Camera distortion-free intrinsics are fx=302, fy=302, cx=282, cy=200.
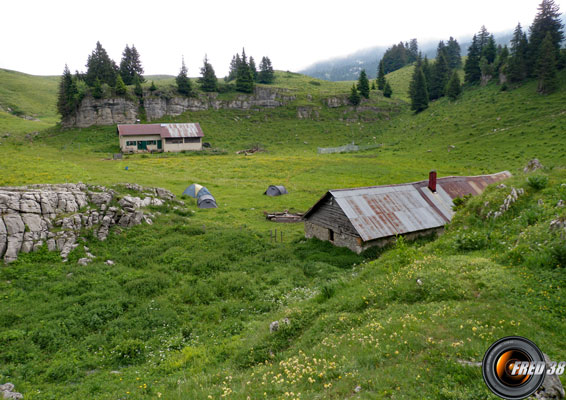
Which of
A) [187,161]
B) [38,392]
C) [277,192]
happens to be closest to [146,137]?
[187,161]

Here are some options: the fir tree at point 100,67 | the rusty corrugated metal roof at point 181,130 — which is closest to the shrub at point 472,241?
the rusty corrugated metal roof at point 181,130

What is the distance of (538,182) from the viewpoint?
1531 cm

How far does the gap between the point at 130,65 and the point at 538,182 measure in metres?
111

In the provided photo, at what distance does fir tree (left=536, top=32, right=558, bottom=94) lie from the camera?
214 ft

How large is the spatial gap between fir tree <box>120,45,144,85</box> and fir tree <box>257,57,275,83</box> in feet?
153

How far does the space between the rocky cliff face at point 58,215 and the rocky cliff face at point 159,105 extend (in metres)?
65.2

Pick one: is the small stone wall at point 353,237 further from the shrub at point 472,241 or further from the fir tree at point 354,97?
the fir tree at point 354,97

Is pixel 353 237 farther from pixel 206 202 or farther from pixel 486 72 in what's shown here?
pixel 486 72

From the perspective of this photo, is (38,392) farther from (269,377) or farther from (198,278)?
(198,278)

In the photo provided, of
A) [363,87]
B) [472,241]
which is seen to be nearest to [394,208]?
[472,241]

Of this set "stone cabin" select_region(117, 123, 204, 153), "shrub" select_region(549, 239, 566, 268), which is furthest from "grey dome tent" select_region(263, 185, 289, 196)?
"stone cabin" select_region(117, 123, 204, 153)

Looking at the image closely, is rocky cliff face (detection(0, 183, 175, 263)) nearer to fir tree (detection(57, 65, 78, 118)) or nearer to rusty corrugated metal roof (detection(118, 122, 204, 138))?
rusty corrugated metal roof (detection(118, 122, 204, 138))

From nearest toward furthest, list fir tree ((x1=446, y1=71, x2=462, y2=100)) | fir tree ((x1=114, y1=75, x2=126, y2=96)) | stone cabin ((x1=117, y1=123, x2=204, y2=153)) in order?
stone cabin ((x1=117, y1=123, x2=204, y2=153)) → fir tree ((x1=114, y1=75, x2=126, y2=96)) → fir tree ((x1=446, y1=71, x2=462, y2=100))

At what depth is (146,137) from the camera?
219ft
